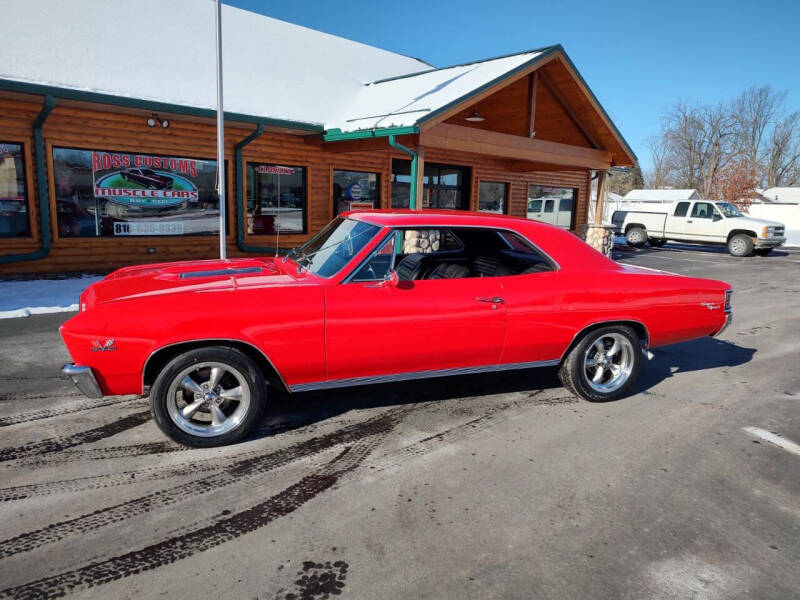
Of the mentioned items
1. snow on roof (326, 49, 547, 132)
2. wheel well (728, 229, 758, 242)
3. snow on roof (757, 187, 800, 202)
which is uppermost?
snow on roof (757, 187, 800, 202)

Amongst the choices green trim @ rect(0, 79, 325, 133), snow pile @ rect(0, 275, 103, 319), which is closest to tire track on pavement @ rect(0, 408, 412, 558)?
snow pile @ rect(0, 275, 103, 319)

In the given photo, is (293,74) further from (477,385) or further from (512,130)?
(477,385)

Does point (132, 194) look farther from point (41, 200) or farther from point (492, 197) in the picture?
point (492, 197)

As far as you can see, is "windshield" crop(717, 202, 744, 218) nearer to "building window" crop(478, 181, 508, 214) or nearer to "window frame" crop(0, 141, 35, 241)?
"building window" crop(478, 181, 508, 214)

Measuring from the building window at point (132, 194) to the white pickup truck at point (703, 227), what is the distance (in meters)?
17.2

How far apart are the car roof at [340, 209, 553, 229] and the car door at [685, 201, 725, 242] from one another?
18.7m

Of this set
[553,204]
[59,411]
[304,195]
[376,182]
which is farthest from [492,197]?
[59,411]

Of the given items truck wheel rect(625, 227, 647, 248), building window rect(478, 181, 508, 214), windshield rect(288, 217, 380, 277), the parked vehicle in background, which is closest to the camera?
windshield rect(288, 217, 380, 277)

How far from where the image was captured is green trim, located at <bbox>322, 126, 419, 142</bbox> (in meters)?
9.48

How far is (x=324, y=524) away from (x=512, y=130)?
13103 millimetres

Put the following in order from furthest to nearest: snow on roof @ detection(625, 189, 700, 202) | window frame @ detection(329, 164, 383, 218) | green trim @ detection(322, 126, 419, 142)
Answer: snow on roof @ detection(625, 189, 700, 202) < window frame @ detection(329, 164, 383, 218) < green trim @ detection(322, 126, 419, 142)

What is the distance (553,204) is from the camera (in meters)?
19.9

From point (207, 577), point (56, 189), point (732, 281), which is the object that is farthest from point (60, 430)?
point (732, 281)

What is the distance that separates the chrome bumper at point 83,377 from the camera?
3.37m
